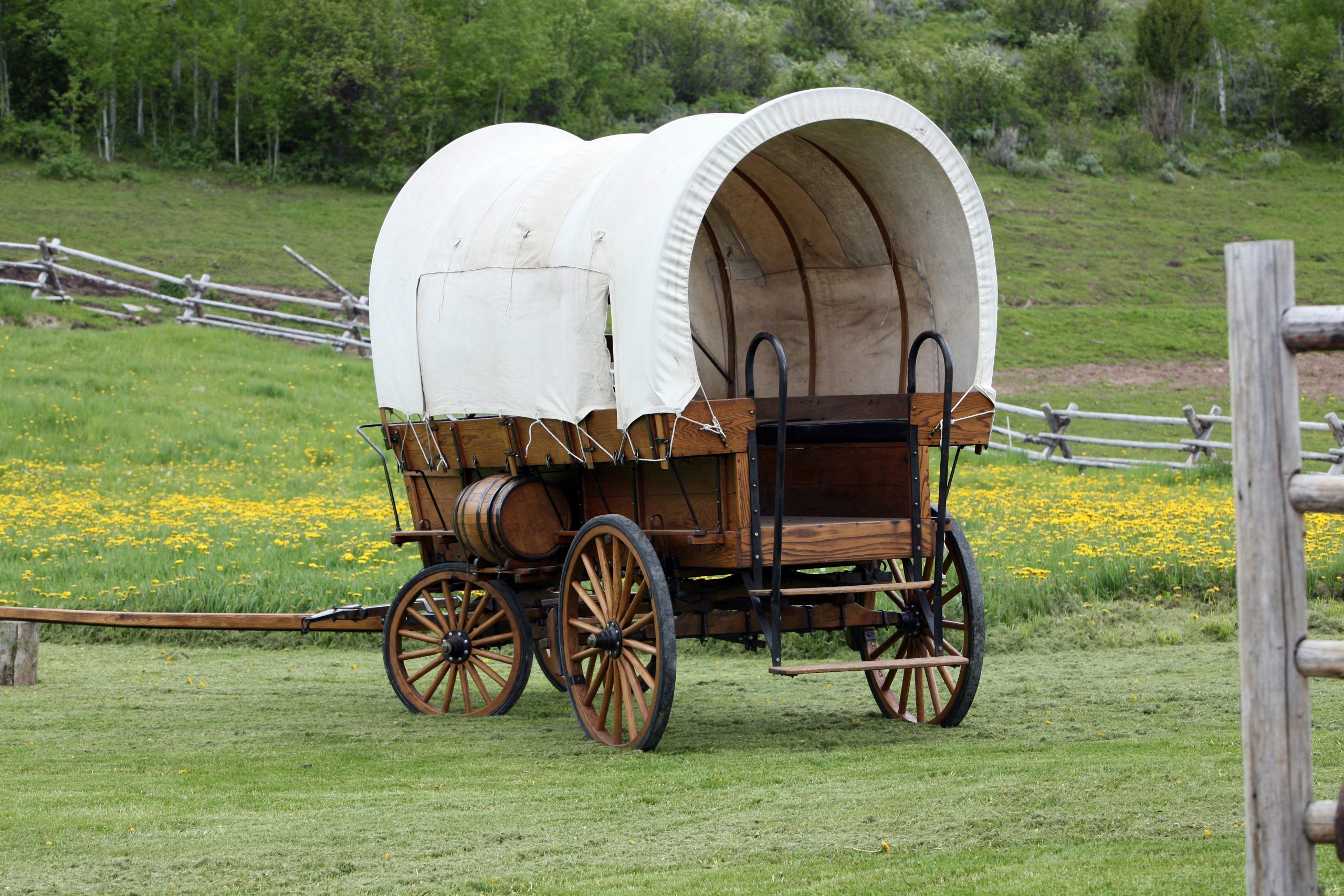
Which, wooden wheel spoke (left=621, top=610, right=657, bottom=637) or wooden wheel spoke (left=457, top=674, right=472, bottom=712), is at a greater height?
wooden wheel spoke (left=621, top=610, right=657, bottom=637)

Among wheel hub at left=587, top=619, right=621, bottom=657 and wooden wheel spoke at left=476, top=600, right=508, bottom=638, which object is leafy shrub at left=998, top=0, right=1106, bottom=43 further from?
wheel hub at left=587, top=619, right=621, bottom=657

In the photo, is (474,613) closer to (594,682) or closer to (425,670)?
(425,670)

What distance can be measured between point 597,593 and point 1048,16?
2750 inches

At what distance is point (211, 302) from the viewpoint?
26625 mm

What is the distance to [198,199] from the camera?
130 ft

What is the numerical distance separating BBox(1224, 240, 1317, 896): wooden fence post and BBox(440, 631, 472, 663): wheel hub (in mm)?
5513

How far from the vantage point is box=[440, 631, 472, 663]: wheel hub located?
8109 mm

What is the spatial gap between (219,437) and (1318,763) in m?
16.2

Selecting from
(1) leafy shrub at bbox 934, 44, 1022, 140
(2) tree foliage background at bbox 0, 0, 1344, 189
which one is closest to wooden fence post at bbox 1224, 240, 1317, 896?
(2) tree foliage background at bbox 0, 0, 1344, 189

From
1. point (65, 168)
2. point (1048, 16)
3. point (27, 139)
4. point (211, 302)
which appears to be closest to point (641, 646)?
point (211, 302)

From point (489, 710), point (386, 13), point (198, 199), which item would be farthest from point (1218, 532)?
point (386, 13)

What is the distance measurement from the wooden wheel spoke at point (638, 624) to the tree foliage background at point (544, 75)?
38275 millimetres

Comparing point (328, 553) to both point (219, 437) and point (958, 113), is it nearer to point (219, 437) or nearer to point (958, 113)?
point (219, 437)

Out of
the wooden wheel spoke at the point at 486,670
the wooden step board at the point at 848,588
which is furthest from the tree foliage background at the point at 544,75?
the wooden step board at the point at 848,588
